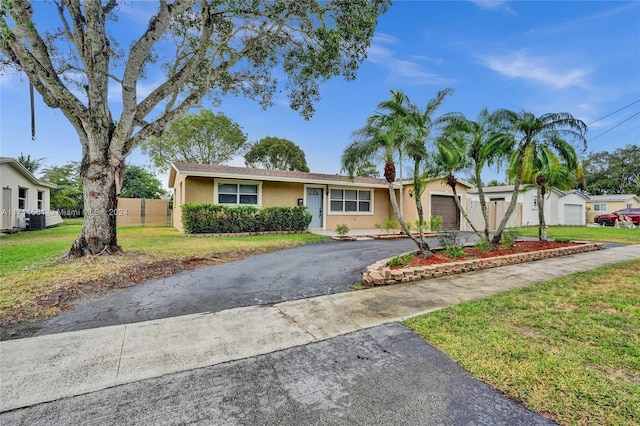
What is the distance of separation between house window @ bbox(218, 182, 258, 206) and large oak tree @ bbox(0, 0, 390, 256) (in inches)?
238

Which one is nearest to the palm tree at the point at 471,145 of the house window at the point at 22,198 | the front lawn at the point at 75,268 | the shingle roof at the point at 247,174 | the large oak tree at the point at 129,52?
the large oak tree at the point at 129,52

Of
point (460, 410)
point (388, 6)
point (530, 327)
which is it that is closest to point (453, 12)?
point (388, 6)

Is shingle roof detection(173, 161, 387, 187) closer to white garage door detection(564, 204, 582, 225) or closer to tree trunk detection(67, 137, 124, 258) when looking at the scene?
tree trunk detection(67, 137, 124, 258)

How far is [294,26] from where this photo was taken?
8.75 m

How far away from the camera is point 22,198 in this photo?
586 inches

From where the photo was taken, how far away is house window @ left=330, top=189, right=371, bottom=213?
1683 cm

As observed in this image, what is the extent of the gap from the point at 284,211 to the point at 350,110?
302 inches

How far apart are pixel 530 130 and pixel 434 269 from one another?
5.77 metres

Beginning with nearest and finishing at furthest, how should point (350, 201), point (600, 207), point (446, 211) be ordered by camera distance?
point (350, 201), point (446, 211), point (600, 207)

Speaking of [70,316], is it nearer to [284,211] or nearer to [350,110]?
[284,211]

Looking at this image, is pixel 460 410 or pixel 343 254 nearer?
pixel 460 410

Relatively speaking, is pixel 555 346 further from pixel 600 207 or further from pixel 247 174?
pixel 600 207

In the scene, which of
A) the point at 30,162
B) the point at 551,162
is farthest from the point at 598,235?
the point at 30,162

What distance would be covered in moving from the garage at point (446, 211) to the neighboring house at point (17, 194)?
843 inches
